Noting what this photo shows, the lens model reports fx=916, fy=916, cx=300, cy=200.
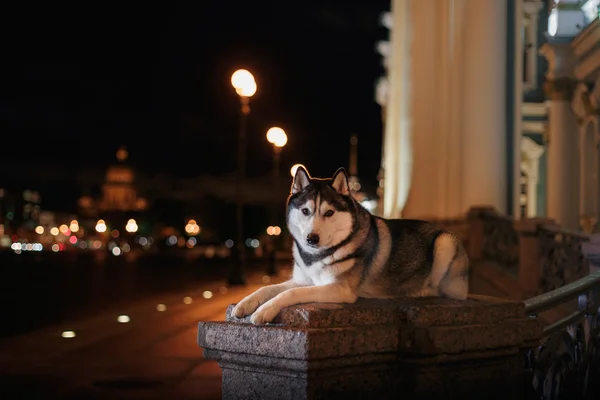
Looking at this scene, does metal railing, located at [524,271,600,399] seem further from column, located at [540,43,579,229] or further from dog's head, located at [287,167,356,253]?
column, located at [540,43,579,229]

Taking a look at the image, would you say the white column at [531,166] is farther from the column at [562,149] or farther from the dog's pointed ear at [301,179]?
the dog's pointed ear at [301,179]

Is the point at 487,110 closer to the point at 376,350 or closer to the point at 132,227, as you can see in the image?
the point at 376,350

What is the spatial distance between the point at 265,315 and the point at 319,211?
2.29ft

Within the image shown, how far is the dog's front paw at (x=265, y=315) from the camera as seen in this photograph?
4.97m

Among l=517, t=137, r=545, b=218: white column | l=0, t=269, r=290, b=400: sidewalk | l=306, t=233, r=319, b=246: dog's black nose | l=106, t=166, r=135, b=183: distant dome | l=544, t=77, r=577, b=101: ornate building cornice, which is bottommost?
l=0, t=269, r=290, b=400: sidewalk

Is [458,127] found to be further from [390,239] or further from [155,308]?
[390,239]

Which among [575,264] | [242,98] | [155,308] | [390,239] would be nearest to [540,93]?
[242,98]

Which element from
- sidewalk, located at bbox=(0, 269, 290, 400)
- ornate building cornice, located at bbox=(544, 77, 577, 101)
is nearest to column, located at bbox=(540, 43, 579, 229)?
ornate building cornice, located at bbox=(544, 77, 577, 101)

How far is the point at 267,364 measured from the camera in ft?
16.4

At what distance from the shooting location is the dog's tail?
5.84m

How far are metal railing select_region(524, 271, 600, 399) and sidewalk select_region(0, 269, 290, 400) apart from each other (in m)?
4.37

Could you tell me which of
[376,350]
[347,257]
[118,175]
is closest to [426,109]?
[347,257]

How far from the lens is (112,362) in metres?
13.0

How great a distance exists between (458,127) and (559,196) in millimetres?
10205
